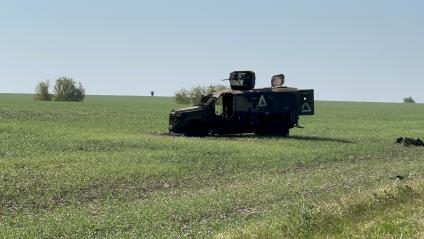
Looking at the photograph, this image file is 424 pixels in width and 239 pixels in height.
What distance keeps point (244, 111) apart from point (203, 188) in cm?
1428

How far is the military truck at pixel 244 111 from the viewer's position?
2773 centimetres

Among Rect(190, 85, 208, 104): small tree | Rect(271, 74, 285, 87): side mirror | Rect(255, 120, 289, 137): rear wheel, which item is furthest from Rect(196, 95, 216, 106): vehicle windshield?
Rect(190, 85, 208, 104): small tree

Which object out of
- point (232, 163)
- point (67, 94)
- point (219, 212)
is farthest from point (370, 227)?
point (67, 94)

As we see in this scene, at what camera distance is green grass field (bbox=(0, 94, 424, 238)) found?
366 inches

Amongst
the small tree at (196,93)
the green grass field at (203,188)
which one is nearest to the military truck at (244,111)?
the green grass field at (203,188)

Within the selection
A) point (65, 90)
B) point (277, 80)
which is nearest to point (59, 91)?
point (65, 90)

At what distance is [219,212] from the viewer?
11.1 meters

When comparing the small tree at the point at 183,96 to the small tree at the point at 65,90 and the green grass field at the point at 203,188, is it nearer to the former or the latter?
the small tree at the point at 65,90

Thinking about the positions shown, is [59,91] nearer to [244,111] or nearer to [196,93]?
[196,93]

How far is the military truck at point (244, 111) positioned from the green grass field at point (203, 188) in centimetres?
303

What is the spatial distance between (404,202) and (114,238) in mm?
5085

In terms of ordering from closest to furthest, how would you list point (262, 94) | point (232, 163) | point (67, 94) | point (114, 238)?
point (114, 238), point (232, 163), point (262, 94), point (67, 94)

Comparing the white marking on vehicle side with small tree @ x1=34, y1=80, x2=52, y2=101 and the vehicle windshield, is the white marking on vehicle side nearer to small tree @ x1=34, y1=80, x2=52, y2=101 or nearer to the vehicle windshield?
the vehicle windshield

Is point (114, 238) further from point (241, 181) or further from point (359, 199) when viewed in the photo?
point (241, 181)
